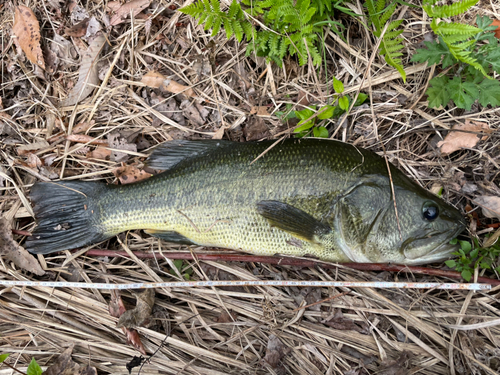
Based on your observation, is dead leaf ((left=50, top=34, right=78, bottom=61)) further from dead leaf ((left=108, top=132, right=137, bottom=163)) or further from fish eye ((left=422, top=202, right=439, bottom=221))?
fish eye ((left=422, top=202, right=439, bottom=221))

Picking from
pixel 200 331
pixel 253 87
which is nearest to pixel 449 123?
pixel 253 87

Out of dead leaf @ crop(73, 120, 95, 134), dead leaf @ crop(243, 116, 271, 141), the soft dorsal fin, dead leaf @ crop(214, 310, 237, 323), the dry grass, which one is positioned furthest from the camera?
dead leaf @ crop(73, 120, 95, 134)

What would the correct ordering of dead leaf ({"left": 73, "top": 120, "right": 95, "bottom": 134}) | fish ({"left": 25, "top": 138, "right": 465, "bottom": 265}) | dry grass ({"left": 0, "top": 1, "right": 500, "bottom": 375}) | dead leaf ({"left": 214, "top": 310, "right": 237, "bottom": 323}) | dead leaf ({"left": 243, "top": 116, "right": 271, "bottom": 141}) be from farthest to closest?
dead leaf ({"left": 73, "top": 120, "right": 95, "bottom": 134})
dead leaf ({"left": 243, "top": 116, "right": 271, "bottom": 141})
dead leaf ({"left": 214, "top": 310, "right": 237, "bottom": 323})
dry grass ({"left": 0, "top": 1, "right": 500, "bottom": 375})
fish ({"left": 25, "top": 138, "right": 465, "bottom": 265})

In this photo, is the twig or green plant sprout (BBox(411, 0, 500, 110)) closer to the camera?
green plant sprout (BBox(411, 0, 500, 110))

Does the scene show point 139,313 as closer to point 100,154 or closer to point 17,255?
point 17,255

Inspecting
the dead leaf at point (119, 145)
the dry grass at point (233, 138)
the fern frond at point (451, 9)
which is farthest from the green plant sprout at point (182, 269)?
the fern frond at point (451, 9)

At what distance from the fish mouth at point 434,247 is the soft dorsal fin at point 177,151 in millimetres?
2092

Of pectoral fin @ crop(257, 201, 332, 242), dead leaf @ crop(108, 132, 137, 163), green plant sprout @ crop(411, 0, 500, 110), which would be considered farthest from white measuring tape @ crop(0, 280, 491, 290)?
green plant sprout @ crop(411, 0, 500, 110)

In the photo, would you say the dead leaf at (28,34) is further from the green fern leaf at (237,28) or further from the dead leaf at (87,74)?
the green fern leaf at (237,28)

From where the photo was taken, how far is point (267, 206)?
10.3 ft

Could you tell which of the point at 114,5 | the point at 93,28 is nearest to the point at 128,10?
the point at 114,5

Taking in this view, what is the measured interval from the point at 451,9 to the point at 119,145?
3513 mm

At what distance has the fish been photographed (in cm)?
302

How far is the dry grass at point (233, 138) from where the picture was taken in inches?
124
